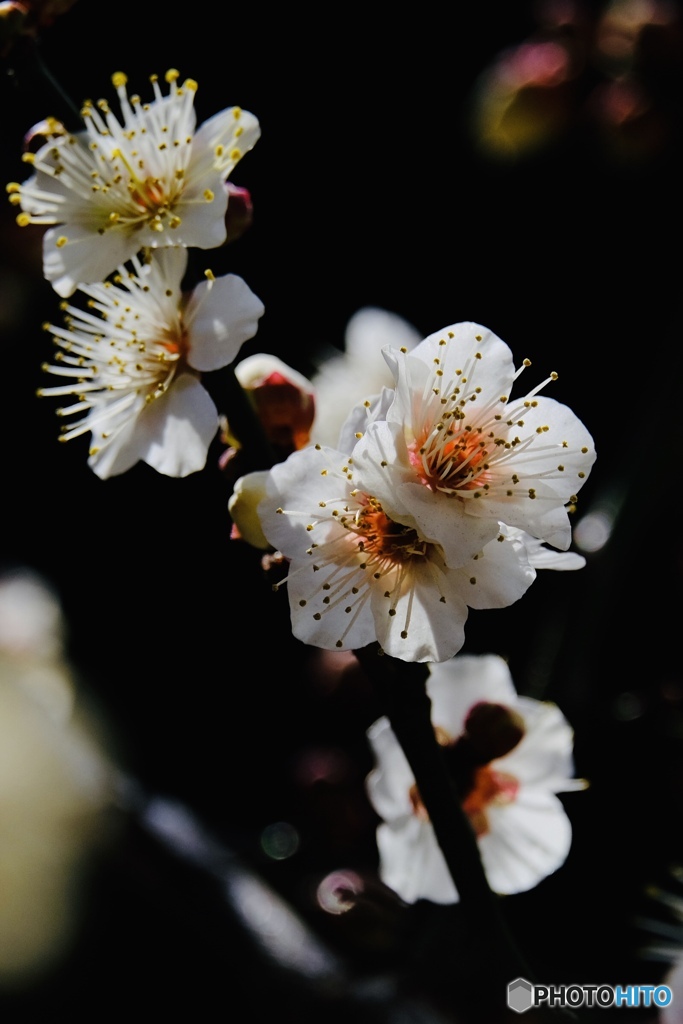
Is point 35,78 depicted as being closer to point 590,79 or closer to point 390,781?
point 390,781

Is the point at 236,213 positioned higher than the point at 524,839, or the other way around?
the point at 236,213

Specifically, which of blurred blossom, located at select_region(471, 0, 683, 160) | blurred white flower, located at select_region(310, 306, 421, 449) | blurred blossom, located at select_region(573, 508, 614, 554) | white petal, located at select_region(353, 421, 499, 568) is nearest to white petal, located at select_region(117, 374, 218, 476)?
white petal, located at select_region(353, 421, 499, 568)

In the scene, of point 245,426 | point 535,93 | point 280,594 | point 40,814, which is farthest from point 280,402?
point 535,93

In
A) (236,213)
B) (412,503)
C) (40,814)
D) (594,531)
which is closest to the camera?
(412,503)

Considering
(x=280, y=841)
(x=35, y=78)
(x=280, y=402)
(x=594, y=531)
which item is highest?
(x=35, y=78)

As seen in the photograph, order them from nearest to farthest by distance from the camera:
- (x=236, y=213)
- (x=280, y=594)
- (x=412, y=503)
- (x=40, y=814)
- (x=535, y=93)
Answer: (x=412, y=503) < (x=236, y=213) < (x=280, y=594) < (x=40, y=814) < (x=535, y=93)

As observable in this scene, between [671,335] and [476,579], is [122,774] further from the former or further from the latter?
[671,335]
